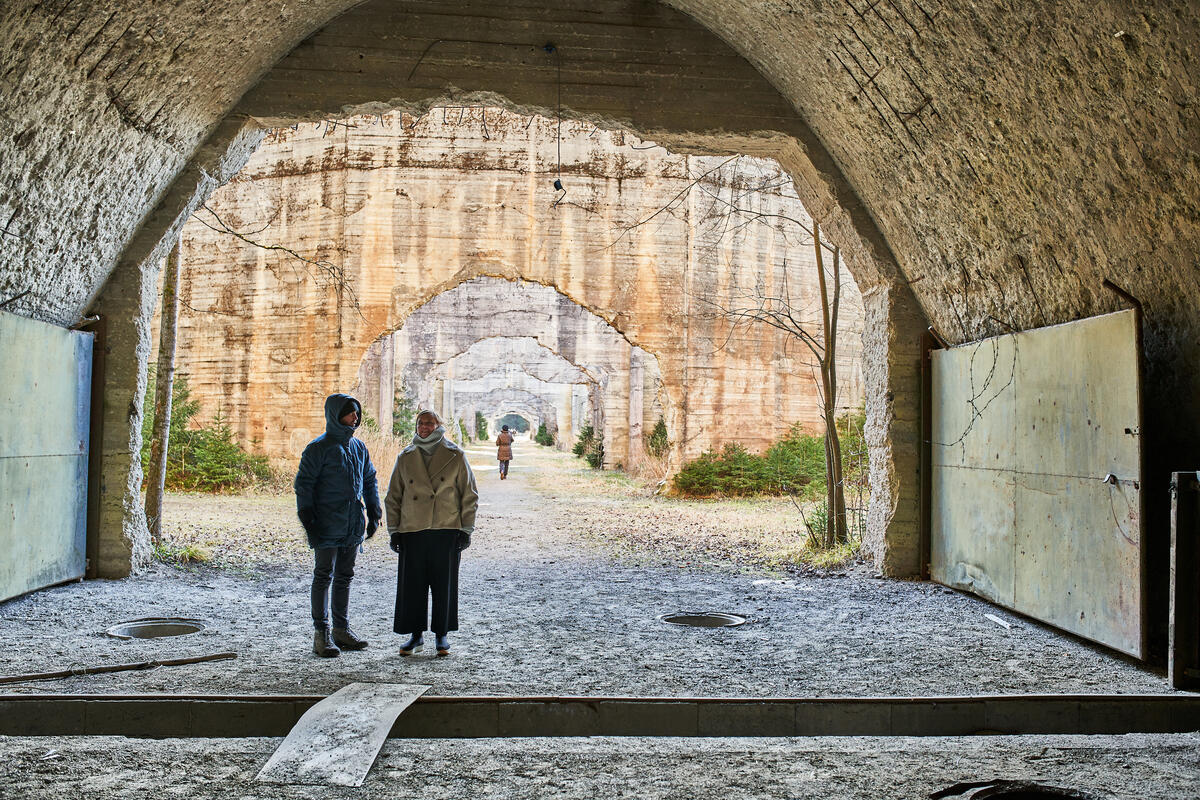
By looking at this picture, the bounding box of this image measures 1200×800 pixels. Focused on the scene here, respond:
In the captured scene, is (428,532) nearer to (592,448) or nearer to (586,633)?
(586,633)

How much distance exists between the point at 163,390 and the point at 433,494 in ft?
24.3

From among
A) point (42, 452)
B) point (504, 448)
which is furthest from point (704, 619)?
point (504, 448)

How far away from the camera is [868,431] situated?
429 inches

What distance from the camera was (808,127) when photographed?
9.92m

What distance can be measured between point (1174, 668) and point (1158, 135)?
10.2 feet

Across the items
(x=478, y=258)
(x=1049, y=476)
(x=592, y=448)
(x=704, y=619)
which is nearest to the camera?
(x=1049, y=476)

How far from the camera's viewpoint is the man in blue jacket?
664 centimetres

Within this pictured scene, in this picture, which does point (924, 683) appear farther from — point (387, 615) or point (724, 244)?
point (724, 244)

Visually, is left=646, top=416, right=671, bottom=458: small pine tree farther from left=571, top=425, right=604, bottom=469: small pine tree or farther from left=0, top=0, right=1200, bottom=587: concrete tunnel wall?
left=0, top=0, right=1200, bottom=587: concrete tunnel wall

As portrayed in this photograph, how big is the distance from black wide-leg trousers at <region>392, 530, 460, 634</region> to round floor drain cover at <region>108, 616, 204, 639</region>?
6.18 ft

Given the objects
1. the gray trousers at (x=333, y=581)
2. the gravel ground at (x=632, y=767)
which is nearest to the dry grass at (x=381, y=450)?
the gray trousers at (x=333, y=581)

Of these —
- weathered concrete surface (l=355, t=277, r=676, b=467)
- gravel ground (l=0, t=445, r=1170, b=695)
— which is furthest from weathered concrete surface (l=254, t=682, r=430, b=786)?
weathered concrete surface (l=355, t=277, r=676, b=467)

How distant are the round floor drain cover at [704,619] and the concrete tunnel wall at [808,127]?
106 inches

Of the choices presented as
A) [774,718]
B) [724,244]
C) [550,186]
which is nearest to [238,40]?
[774,718]
